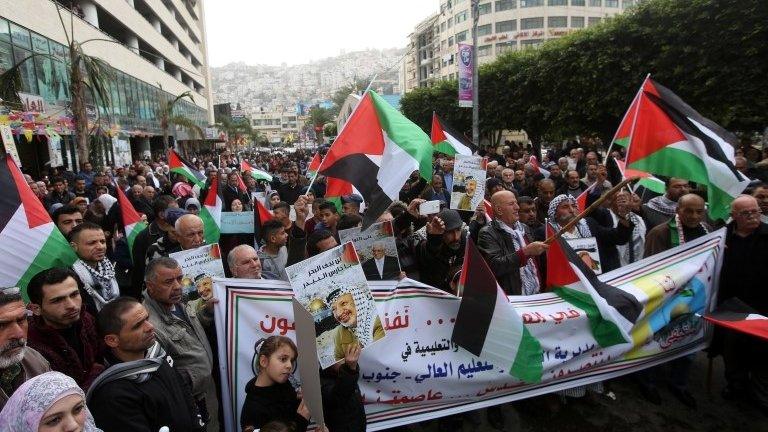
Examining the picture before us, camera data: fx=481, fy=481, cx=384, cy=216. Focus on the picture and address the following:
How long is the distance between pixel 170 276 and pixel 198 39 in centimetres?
6439

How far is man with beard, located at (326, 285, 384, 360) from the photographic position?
271 centimetres

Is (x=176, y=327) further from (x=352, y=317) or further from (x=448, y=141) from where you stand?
(x=448, y=141)

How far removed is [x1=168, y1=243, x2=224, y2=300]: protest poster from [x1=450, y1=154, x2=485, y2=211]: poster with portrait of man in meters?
3.20

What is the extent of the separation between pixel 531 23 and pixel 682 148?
65.4 m

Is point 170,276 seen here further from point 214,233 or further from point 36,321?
point 214,233

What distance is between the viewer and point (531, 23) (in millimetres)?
62500

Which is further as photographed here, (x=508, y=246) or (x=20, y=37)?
(x=20, y=37)

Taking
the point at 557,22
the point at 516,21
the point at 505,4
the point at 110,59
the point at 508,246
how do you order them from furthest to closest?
the point at 505,4 < the point at 516,21 < the point at 557,22 < the point at 110,59 < the point at 508,246

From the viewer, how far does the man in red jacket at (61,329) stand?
2428mm

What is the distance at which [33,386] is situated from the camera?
1.75 metres

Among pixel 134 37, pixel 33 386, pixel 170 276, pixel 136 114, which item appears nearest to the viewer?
pixel 33 386

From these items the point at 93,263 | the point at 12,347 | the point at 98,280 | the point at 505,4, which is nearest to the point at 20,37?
the point at 93,263

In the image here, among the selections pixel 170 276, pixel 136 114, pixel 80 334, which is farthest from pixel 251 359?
pixel 136 114

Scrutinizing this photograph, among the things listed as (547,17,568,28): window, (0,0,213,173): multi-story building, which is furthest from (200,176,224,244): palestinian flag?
(547,17,568,28): window
